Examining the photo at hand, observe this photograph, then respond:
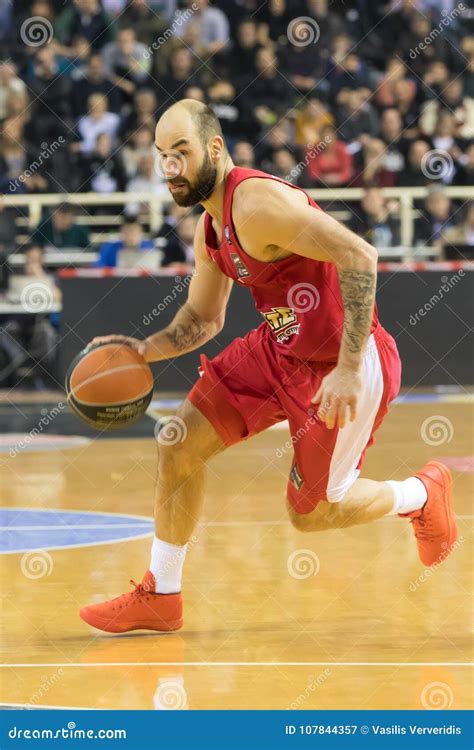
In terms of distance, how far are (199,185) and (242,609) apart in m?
1.72

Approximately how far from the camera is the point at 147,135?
1335 centimetres

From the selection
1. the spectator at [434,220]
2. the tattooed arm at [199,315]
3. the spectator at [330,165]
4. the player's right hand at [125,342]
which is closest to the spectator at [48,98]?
the spectator at [330,165]

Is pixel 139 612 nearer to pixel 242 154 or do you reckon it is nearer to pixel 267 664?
pixel 267 664

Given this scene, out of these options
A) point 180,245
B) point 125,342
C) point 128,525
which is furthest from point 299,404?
point 180,245

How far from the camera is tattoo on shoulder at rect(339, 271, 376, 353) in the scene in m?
4.36

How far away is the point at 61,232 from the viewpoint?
42.9 feet

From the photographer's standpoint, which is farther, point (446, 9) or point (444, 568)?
point (446, 9)

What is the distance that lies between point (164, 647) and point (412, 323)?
312 inches

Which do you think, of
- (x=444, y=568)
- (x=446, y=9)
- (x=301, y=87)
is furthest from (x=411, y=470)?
(x=446, y=9)

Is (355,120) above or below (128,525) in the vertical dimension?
above

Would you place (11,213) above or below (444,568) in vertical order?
below

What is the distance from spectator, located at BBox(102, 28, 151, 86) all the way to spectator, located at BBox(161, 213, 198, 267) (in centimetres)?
227

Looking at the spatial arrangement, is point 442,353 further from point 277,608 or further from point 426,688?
point 426,688

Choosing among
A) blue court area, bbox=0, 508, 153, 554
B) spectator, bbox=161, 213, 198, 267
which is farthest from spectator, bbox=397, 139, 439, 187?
blue court area, bbox=0, 508, 153, 554
